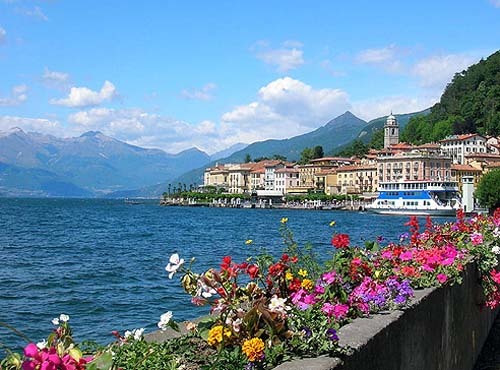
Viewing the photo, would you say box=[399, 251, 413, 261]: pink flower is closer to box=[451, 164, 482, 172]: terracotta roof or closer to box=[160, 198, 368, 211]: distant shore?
box=[160, 198, 368, 211]: distant shore

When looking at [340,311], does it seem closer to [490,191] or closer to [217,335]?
[217,335]

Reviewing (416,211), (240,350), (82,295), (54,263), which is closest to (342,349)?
(240,350)

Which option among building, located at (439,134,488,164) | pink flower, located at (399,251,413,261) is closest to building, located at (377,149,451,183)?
building, located at (439,134,488,164)

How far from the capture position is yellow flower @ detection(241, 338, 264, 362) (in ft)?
8.93

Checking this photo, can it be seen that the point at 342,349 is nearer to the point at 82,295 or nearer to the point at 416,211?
the point at 82,295

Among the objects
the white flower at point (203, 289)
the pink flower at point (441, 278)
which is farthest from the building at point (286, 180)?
the white flower at point (203, 289)

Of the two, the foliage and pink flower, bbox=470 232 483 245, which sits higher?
the foliage

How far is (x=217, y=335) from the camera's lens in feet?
9.61

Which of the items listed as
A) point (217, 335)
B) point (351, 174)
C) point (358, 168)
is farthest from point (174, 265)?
point (351, 174)

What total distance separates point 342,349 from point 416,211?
102 meters

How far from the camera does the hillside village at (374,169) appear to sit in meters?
129

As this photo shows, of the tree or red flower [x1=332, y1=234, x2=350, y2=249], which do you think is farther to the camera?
the tree

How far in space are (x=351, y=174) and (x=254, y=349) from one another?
149 m

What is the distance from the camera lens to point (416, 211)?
102188 mm
